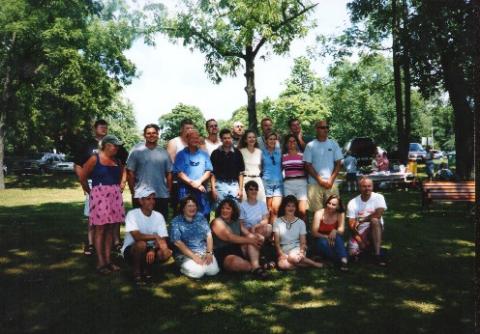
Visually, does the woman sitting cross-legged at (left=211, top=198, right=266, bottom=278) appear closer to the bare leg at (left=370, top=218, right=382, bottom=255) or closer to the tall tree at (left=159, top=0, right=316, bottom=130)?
the bare leg at (left=370, top=218, right=382, bottom=255)

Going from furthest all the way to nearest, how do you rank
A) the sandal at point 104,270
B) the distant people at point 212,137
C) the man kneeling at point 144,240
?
the distant people at point 212,137 → the sandal at point 104,270 → the man kneeling at point 144,240

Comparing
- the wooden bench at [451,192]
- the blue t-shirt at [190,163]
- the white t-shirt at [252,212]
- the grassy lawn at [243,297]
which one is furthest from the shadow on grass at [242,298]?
the wooden bench at [451,192]

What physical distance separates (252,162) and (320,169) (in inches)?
47.5

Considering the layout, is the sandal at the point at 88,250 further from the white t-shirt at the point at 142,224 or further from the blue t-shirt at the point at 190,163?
the blue t-shirt at the point at 190,163

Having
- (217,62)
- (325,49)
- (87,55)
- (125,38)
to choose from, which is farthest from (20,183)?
(325,49)

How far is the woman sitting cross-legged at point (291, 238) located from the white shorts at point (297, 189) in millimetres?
614

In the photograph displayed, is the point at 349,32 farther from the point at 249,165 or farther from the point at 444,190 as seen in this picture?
the point at 249,165

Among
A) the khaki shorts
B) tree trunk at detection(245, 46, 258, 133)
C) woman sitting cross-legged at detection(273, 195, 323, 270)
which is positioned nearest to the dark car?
tree trunk at detection(245, 46, 258, 133)

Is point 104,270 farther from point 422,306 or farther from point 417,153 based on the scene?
point 417,153

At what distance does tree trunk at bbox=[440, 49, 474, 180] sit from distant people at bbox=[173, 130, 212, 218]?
30.1 ft

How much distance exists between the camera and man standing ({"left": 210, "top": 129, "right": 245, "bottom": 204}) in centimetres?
703

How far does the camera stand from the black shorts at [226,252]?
651 centimetres

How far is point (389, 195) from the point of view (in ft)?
53.2

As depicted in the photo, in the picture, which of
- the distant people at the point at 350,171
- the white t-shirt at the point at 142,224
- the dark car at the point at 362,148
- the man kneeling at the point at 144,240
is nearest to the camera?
the man kneeling at the point at 144,240
